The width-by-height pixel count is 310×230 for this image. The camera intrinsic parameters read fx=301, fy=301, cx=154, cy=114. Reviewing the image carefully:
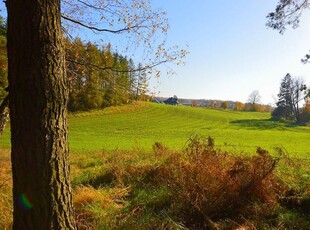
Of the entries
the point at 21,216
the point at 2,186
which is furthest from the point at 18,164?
the point at 2,186

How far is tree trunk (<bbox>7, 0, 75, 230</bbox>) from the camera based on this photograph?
2.45 meters

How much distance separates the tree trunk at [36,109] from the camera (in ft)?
8.04

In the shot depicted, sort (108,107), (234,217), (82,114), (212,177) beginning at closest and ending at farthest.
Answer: (234,217)
(212,177)
(82,114)
(108,107)

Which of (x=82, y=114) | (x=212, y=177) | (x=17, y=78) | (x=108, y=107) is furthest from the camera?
(x=108, y=107)


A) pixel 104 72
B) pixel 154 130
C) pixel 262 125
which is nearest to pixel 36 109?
pixel 104 72

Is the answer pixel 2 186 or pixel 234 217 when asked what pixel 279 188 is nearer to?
pixel 234 217

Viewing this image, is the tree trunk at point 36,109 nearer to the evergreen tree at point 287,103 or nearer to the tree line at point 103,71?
the tree line at point 103,71

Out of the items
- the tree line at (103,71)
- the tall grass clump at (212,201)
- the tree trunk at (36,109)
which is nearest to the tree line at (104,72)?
the tree line at (103,71)

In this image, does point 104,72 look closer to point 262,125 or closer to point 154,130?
point 154,130

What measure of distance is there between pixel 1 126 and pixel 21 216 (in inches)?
134

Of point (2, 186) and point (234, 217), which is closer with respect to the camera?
point (234, 217)

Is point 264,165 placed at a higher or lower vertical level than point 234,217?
higher

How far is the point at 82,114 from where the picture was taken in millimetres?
55938

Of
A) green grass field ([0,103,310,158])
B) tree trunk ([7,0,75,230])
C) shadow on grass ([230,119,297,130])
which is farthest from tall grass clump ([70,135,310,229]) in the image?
shadow on grass ([230,119,297,130])
